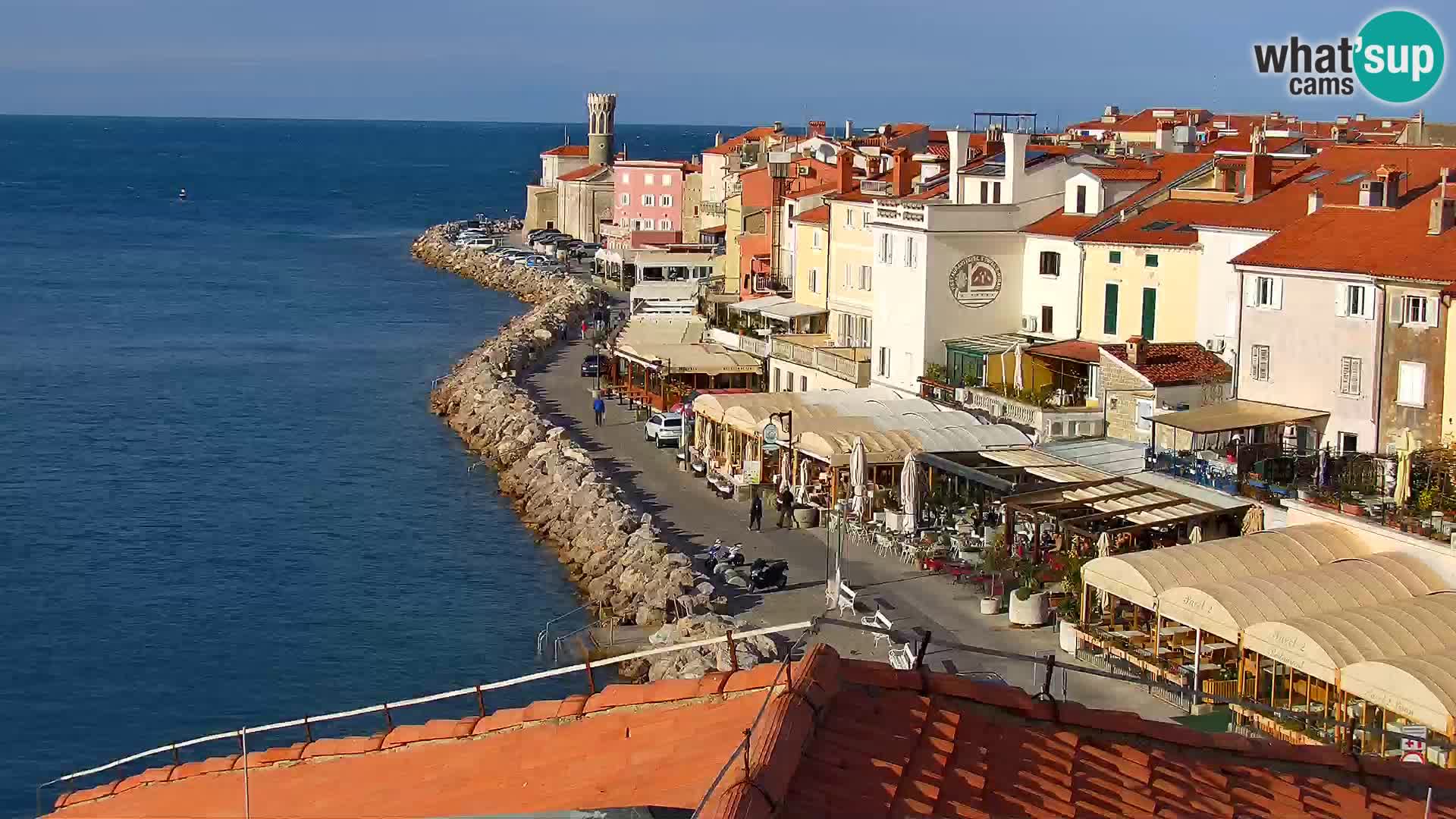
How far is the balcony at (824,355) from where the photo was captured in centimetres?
3809

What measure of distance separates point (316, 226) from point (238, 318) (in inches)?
2451

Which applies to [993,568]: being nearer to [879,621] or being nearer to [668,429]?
[879,621]

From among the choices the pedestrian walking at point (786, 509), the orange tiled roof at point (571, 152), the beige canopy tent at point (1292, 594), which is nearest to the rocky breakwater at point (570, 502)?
the pedestrian walking at point (786, 509)

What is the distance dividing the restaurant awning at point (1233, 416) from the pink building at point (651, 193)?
192 feet

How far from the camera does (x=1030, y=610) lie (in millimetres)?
23141

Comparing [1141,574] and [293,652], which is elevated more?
[1141,574]

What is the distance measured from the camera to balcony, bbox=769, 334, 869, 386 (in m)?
38.1

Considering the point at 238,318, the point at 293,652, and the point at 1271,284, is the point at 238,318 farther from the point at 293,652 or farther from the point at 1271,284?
the point at 1271,284

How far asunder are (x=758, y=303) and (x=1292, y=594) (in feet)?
89.1

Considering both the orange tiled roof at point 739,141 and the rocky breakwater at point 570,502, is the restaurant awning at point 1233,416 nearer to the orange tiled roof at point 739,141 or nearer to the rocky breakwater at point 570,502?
the rocky breakwater at point 570,502

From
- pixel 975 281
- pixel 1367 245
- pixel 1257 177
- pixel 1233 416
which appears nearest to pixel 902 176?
pixel 975 281

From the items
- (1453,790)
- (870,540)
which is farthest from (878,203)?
(1453,790)

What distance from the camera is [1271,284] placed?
27.4 meters

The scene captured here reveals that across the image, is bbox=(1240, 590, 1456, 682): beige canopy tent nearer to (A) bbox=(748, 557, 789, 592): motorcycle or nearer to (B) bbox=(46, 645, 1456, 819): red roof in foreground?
(B) bbox=(46, 645, 1456, 819): red roof in foreground
